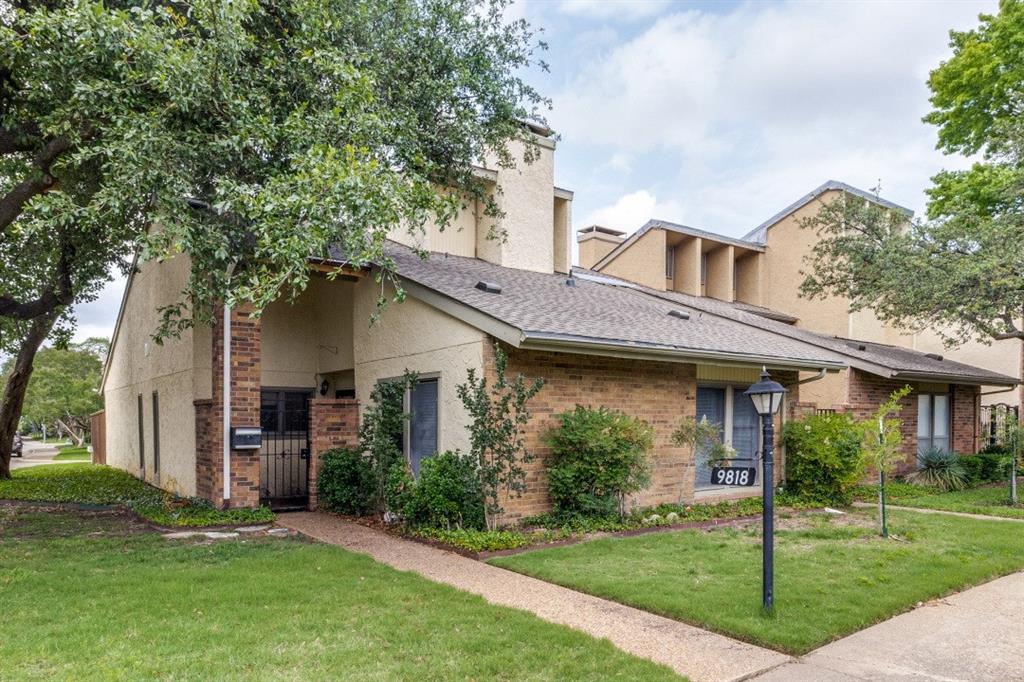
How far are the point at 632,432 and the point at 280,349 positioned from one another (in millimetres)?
6904

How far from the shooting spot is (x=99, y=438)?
2392 cm

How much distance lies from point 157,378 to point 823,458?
42.5 ft

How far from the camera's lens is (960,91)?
19047 millimetres

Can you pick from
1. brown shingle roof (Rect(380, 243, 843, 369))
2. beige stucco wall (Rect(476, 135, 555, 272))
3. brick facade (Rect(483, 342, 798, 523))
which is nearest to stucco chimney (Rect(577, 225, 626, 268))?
beige stucco wall (Rect(476, 135, 555, 272))

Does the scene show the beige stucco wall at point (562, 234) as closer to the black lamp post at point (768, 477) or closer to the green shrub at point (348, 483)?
the green shrub at point (348, 483)

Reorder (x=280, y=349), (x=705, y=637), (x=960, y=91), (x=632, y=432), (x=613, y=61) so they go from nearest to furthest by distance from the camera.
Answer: (x=705, y=637)
(x=632, y=432)
(x=280, y=349)
(x=613, y=61)
(x=960, y=91)

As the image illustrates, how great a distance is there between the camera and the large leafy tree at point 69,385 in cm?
3994

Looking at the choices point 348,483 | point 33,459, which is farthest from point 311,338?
point 33,459

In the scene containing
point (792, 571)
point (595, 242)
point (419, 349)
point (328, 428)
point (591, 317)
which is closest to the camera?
point (792, 571)

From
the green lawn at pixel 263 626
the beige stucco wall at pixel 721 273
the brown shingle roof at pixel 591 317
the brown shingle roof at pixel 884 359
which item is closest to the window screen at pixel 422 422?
the brown shingle roof at pixel 591 317

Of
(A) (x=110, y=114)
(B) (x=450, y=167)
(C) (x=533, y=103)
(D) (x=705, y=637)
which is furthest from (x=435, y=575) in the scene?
(C) (x=533, y=103)

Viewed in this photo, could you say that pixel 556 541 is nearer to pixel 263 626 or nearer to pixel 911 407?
pixel 263 626

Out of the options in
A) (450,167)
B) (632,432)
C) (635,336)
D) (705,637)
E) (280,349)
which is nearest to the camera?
(705,637)

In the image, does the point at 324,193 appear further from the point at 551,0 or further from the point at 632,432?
the point at 551,0
